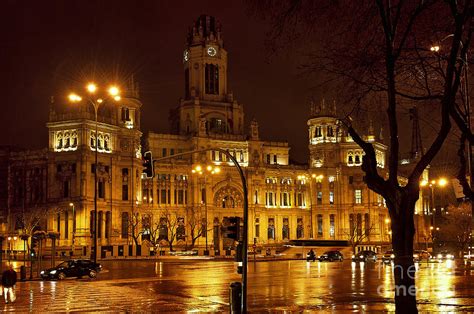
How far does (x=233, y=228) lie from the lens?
72.0 ft

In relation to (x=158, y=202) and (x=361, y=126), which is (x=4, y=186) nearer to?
(x=158, y=202)

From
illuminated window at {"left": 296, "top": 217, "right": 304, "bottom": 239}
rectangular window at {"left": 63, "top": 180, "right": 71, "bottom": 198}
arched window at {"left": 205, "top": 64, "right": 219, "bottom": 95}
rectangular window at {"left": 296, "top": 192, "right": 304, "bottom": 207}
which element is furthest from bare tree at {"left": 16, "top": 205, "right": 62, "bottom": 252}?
rectangular window at {"left": 296, "top": 192, "right": 304, "bottom": 207}

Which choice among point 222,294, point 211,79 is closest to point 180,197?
point 211,79

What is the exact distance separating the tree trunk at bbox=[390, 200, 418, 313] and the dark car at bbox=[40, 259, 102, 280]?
101ft

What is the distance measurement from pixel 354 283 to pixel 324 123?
85.6 meters

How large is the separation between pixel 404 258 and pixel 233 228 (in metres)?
7.08

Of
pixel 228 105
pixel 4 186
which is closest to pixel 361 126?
pixel 4 186

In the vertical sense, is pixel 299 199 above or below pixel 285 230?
above

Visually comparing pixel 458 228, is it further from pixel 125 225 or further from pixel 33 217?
pixel 33 217

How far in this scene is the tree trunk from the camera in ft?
53.3

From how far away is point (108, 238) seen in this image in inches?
3696

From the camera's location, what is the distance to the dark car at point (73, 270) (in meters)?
42.9

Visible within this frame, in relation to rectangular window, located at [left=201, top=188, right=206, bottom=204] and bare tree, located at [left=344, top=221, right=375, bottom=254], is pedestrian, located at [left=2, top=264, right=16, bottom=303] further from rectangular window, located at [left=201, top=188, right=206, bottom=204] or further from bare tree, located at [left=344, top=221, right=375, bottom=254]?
bare tree, located at [left=344, top=221, right=375, bottom=254]

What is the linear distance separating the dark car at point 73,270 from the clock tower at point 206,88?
234 feet
